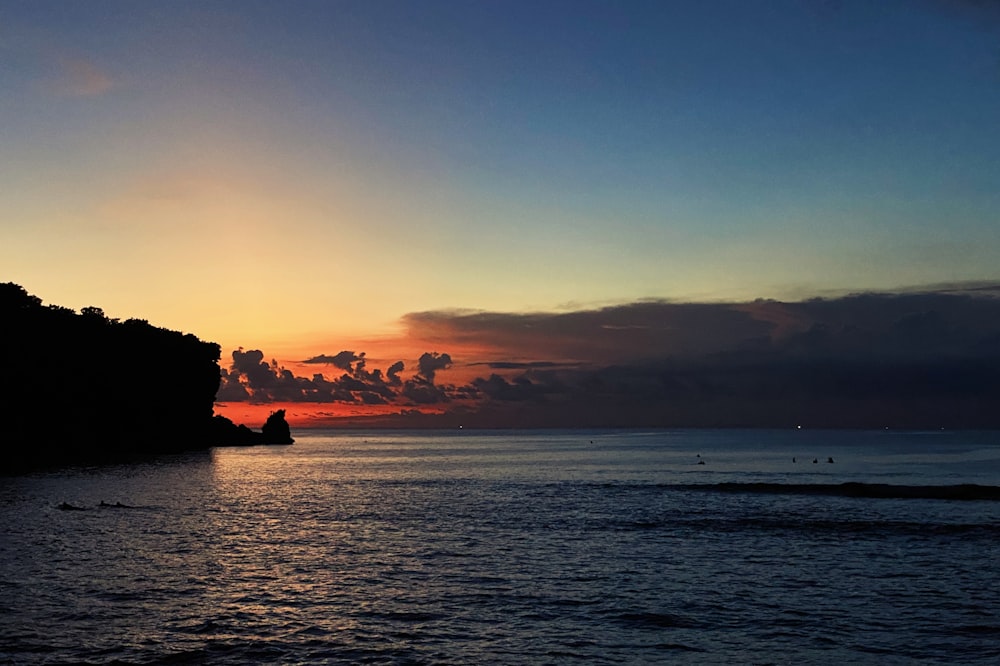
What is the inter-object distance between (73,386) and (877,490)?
155015 millimetres

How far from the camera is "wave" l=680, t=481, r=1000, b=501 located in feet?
250

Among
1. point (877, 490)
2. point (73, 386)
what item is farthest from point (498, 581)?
point (73, 386)

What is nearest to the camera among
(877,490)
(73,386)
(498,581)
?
(498,581)

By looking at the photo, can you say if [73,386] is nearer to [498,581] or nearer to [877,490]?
[877,490]

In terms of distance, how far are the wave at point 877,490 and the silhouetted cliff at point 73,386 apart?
100517mm

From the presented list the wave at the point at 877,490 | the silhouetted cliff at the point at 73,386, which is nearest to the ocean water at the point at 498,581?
the wave at the point at 877,490

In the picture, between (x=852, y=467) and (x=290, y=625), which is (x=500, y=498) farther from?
(x=852, y=467)

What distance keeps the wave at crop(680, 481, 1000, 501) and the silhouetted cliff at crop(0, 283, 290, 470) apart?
10052 cm

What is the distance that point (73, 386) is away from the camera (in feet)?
539

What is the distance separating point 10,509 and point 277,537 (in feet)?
86.2

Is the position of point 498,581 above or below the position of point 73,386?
below

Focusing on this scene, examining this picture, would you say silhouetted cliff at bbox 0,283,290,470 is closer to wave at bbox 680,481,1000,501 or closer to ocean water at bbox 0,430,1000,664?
ocean water at bbox 0,430,1000,664

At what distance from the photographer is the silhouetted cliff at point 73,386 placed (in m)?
143

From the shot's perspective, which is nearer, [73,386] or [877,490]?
[877,490]
